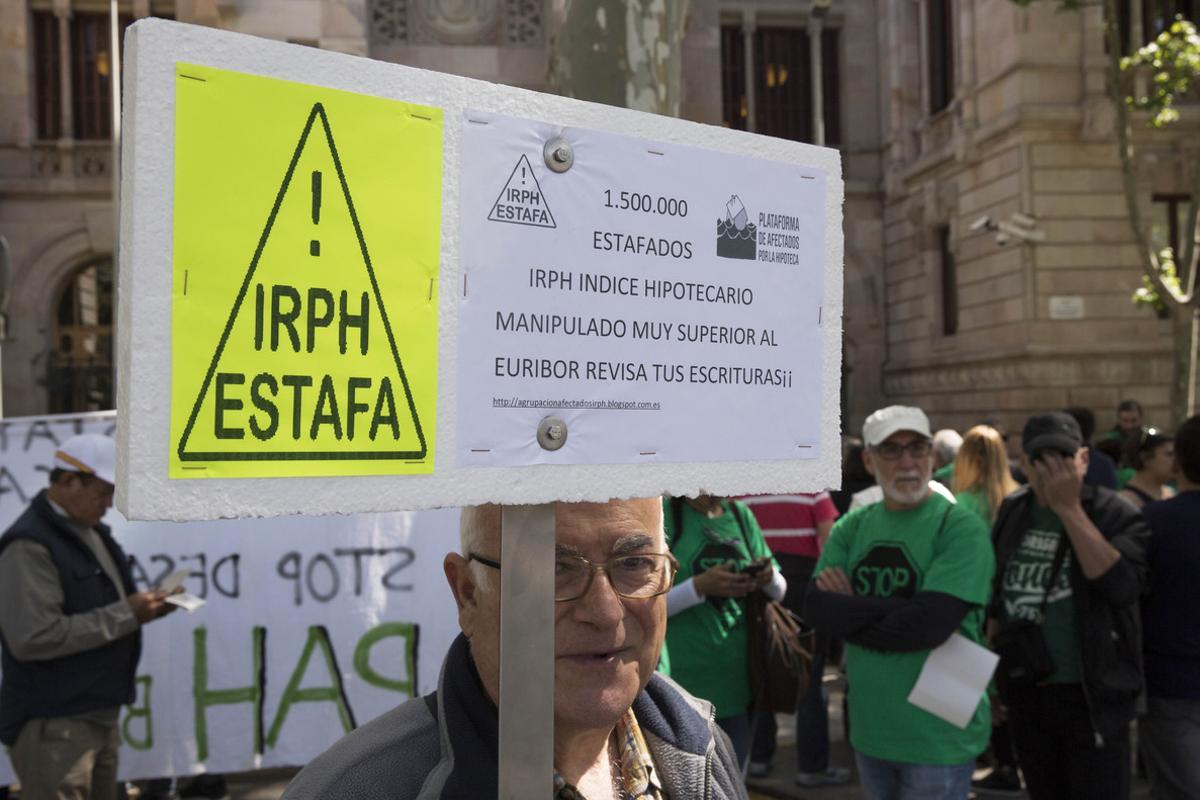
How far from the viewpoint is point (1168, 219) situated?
17.6m

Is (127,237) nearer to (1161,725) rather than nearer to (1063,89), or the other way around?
(1161,725)

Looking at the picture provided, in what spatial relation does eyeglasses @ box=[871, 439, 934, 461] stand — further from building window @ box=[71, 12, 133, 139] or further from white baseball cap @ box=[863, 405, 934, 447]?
building window @ box=[71, 12, 133, 139]

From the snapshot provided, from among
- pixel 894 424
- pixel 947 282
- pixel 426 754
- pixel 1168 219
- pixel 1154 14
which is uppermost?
pixel 1154 14

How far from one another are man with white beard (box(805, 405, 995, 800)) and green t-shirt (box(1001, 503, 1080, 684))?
1.26 ft

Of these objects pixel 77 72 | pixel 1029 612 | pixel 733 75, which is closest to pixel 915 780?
pixel 1029 612

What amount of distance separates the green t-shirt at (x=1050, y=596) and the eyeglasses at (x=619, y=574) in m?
2.93

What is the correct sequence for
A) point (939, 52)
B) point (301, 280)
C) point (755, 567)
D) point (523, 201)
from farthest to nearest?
point (939, 52) → point (755, 567) → point (523, 201) → point (301, 280)

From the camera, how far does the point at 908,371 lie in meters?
21.0

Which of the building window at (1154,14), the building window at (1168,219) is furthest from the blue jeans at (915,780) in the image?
the building window at (1154,14)

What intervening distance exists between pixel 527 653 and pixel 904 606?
8.76 feet

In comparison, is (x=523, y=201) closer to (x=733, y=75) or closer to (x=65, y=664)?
(x=65, y=664)

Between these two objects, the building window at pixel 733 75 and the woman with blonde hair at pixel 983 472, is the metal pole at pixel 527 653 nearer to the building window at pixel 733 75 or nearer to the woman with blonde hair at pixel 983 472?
the woman with blonde hair at pixel 983 472

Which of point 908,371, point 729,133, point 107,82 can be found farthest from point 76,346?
point 729,133

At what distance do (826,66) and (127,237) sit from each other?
2359 cm
